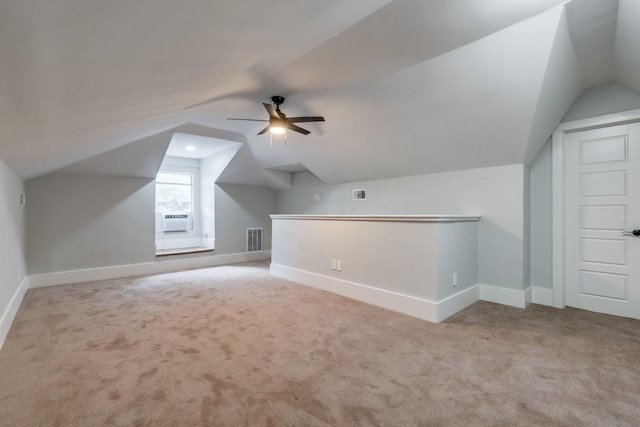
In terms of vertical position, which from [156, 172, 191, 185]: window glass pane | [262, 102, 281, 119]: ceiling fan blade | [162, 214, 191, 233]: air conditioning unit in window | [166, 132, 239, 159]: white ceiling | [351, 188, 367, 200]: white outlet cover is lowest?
[162, 214, 191, 233]: air conditioning unit in window

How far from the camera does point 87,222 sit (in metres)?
4.70

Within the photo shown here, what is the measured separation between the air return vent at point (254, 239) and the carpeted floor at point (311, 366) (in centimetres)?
327

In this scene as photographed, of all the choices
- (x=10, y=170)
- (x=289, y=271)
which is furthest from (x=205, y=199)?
(x=10, y=170)

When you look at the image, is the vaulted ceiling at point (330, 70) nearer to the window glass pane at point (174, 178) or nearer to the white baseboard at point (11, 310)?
the white baseboard at point (11, 310)

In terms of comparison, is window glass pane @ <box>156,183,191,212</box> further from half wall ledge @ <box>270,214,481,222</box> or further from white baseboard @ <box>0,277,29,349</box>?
half wall ledge @ <box>270,214,481,222</box>

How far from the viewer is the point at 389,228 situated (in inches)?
131

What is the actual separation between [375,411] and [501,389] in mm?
848

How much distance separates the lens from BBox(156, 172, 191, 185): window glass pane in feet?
21.2

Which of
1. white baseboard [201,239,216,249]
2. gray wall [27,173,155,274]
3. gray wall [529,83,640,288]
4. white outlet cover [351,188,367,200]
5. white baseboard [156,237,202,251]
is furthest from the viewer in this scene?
white baseboard [156,237,202,251]

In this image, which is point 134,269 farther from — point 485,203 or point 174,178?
point 485,203

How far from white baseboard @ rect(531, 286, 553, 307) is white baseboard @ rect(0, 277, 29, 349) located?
17.5ft

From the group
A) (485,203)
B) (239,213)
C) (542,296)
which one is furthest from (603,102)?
(239,213)

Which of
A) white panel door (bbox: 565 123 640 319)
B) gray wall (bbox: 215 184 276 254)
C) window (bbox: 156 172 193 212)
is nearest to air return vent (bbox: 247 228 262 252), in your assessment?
gray wall (bbox: 215 184 276 254)

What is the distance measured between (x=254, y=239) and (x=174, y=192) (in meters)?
2.08
